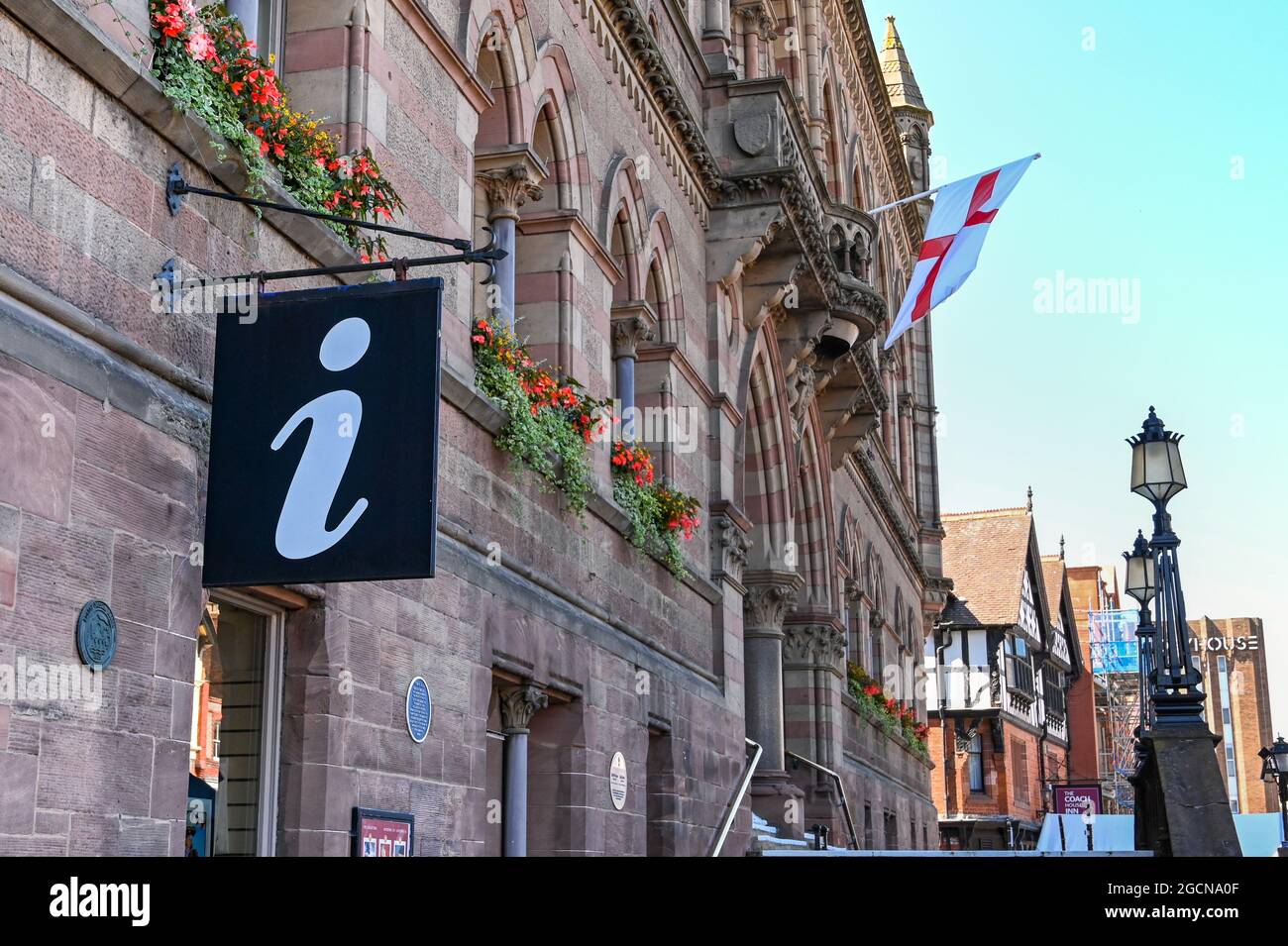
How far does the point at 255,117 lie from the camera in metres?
7.71

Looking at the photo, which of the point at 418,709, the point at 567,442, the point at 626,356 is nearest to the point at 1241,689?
the point at 626,356

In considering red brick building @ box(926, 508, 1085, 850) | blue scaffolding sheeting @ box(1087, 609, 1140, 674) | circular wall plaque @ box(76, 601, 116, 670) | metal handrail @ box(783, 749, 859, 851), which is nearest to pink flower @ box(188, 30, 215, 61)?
circular wall plaque @ box(76, 601, 116, 670)

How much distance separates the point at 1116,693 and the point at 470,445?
8470cm

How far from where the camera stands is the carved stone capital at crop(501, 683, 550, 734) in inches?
432

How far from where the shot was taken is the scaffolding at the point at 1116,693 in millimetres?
81444

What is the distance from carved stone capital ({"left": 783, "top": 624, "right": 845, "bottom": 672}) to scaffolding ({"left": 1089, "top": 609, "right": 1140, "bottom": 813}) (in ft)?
190

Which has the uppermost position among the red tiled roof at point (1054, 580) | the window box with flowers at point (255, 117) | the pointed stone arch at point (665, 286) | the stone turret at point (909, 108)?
the stone turret at point (909, 108)

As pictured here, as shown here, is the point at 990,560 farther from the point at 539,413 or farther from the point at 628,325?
the point at 539,413

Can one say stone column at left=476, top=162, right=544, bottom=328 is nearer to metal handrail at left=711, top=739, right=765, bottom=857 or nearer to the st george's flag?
the st george's flag

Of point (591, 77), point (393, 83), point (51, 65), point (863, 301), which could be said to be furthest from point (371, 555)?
point (863, 301)

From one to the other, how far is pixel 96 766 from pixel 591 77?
9310 millimetres

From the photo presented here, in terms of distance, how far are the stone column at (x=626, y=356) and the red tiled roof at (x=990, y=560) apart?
152 feet

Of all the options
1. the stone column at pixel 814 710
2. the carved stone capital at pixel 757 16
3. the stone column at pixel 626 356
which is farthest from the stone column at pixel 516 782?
the carved stone capital at pixel 757 16

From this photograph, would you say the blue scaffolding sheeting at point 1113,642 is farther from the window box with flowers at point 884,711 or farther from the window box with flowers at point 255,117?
the window box with flowers at point 255,117
